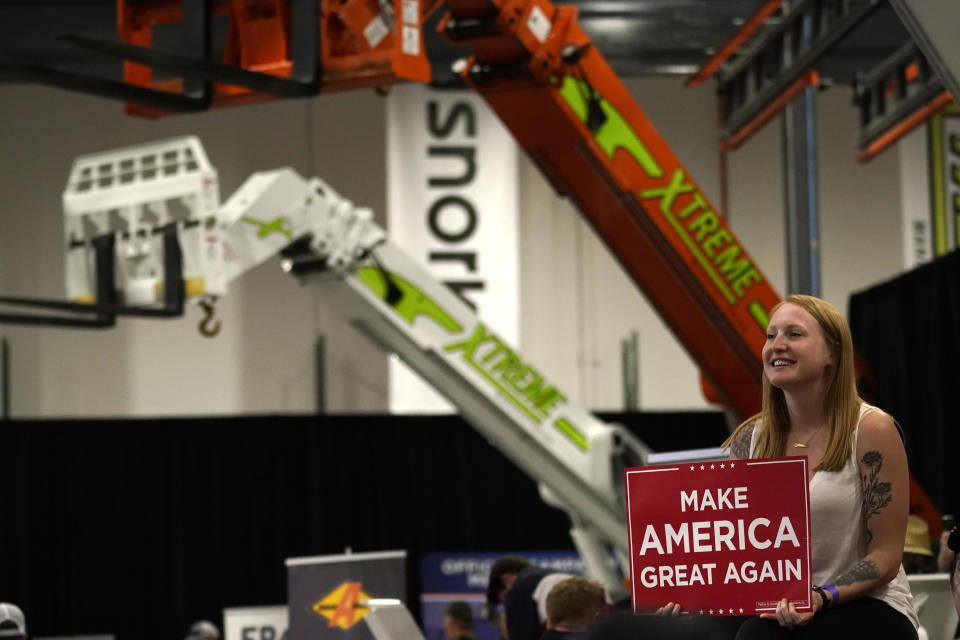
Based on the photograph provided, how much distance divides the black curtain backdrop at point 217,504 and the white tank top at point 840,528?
1097cm

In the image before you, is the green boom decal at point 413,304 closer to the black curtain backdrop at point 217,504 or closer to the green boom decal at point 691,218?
the green boom decal at point 691,218

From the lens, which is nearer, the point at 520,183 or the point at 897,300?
the point at 897,300

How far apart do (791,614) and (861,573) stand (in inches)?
7.4

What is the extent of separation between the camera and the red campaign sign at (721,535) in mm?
2826

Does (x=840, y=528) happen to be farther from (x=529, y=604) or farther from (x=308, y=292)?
(x=308, y=292)

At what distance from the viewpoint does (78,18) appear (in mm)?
11883

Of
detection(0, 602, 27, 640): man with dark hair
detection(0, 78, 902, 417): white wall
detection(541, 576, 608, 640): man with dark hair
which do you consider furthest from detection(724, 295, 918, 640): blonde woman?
detection(0, 78, 902, 417): white wall

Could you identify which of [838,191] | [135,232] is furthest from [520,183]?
[135,232]

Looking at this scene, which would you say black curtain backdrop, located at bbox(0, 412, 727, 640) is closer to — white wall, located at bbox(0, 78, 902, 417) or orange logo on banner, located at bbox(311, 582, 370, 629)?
white wall, located at bbox(0, 78, 902, 417)

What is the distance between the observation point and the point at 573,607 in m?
4.61

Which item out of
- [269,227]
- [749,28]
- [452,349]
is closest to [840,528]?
[269,227]

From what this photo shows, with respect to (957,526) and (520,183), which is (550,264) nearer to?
(520,183)

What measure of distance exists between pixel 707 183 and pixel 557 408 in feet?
20.1

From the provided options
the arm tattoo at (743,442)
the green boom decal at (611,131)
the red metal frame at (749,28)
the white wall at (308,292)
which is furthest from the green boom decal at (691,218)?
the white wall at (308,292)
